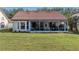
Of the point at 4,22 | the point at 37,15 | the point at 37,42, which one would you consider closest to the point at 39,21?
the point at 37,15

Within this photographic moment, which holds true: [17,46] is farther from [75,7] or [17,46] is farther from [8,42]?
[75,7]

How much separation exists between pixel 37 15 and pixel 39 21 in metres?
0.12

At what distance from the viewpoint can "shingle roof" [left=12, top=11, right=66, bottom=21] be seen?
43.2 ft

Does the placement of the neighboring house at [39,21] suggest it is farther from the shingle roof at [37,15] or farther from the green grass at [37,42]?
the green grass at [37,42]

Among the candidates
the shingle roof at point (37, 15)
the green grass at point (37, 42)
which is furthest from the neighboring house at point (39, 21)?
the green grass at point (37, 42)

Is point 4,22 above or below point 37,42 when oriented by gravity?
above

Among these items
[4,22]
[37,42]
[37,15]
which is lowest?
[37,42]

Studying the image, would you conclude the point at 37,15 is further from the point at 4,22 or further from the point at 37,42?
the point at 4,22

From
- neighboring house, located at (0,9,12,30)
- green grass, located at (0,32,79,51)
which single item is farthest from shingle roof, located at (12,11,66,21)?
green grass, located at (0,32,79,51)

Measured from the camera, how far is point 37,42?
13.2m

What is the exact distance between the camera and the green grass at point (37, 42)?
13164 mm

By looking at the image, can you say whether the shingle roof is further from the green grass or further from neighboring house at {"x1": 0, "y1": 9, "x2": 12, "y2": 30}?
the green grass

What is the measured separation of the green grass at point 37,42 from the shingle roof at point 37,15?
0.30m
